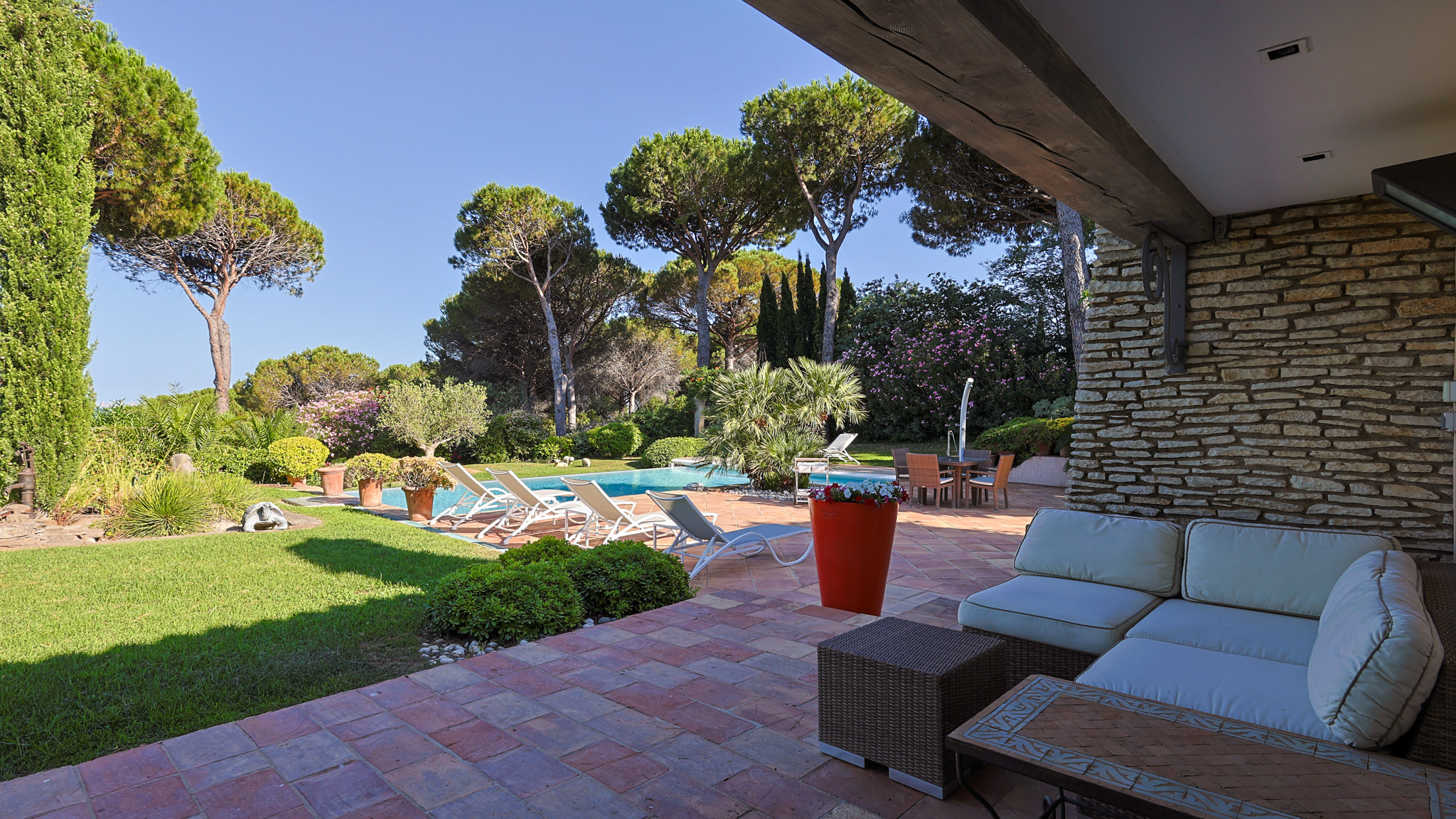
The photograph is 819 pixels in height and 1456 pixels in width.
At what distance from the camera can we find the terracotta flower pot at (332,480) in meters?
10.0

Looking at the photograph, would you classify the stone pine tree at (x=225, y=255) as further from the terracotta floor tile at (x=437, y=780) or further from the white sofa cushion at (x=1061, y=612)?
the white sofa cushion at (x=1061, y=612)

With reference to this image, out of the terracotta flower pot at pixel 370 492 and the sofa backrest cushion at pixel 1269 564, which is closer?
the sofa backrest cushion at pixel 1269 564

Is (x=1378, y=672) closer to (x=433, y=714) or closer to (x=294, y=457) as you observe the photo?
(x=433, y=714)

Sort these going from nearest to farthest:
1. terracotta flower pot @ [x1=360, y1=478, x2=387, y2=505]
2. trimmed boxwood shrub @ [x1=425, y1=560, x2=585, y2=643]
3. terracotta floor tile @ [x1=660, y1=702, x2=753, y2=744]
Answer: terracotta floor tile @ [x1=660, y1=702, x2=753, y2=744]
trimmed boxwood shrub @ [x1=425, y1=560, x2=585, y2=643]
terracotta flower pot @ [x1=360, y1=478, x2=387, y2=505]

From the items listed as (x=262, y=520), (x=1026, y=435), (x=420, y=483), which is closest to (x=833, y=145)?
(x=1026, y=435)

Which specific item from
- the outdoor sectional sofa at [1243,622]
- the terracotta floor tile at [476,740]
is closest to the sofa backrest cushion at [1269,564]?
the outdoor sectional sofa at [1243,622]

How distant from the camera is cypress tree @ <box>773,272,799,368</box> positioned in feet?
64.1

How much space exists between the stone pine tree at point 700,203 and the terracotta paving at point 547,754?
629 inches

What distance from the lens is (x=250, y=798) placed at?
6.03ft

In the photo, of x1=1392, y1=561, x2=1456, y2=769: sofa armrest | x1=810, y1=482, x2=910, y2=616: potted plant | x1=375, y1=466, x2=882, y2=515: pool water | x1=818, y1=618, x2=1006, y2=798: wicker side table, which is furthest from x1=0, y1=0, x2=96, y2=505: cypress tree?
x1=1392, y1=561, x2=1456, y2=769: sofa armrest

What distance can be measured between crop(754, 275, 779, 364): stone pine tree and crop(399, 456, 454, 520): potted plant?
13.0 meters

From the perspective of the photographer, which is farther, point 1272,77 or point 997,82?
point 1272,77

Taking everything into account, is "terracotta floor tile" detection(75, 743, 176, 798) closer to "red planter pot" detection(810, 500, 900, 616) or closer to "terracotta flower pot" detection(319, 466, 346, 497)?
"red planter pot" detection(810, 500, 900, 616)

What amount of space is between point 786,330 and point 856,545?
1640 centimetres
